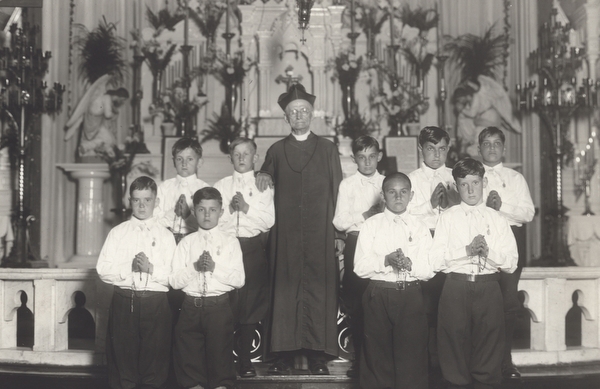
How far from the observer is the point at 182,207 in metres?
5.73

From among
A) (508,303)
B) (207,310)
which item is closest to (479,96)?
(508,303)

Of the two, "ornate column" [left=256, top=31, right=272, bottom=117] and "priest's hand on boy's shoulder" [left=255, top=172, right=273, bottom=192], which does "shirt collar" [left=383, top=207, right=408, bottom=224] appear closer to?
"priest's hand on boy's shoulder" [left=255, top=172, right=273, bottom=192]

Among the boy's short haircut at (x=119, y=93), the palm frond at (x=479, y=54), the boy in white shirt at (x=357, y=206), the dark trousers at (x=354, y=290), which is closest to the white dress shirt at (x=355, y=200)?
the boy in white shirt at (x=357, y=206)

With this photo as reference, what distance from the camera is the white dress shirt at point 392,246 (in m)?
4.86

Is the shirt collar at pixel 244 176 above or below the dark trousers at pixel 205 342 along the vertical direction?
above

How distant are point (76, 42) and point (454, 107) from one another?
5.62 m

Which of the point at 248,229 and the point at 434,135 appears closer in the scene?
the point at 434,135

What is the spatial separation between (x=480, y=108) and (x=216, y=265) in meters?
6.11

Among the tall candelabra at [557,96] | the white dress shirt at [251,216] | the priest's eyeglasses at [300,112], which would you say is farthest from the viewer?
the tall candelabra at [557,96]

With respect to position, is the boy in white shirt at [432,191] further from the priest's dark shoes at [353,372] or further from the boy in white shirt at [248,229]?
the boy in white shirt at [248,229]

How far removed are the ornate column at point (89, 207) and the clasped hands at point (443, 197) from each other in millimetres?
5595

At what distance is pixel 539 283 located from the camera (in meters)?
6.11

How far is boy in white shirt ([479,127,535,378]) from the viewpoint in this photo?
5.36 meters

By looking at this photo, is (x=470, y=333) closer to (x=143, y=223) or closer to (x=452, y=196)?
(x=452, y=196)
